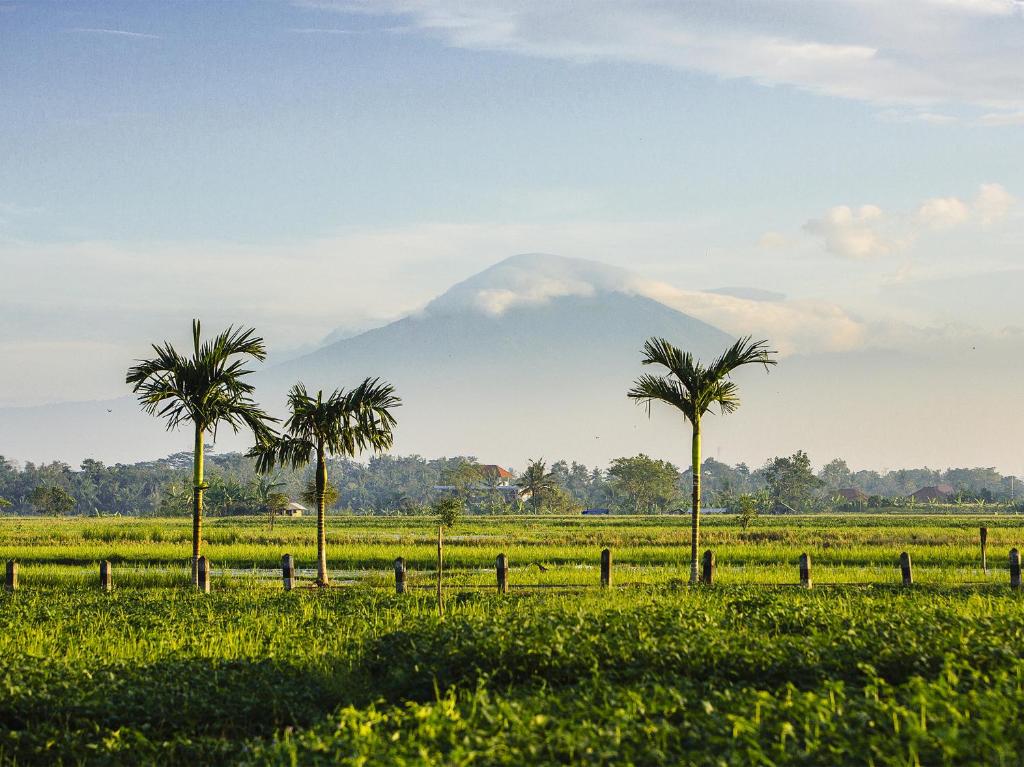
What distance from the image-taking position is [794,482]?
14350 centimetres

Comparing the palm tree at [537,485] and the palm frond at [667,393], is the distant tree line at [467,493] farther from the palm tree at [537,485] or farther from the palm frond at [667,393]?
the palm frond at [667,393]

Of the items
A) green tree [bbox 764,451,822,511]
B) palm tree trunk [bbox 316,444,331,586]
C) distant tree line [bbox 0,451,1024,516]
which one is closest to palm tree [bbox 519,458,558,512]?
distant tree line [bbox 0,451,1024,516]

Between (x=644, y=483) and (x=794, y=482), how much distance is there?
19539 mm

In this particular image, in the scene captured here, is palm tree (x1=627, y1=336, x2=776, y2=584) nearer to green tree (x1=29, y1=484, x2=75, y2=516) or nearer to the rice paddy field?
the rice paddy field

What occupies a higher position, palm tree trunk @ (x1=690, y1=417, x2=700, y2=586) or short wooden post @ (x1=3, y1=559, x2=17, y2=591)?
palm tree trunk @ (x1=690, y1=417, x2=700, y2=586)

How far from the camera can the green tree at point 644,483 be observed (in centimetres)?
14688

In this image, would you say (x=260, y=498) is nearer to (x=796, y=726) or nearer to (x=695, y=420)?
(x=695, y=420)

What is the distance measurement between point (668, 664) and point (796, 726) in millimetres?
2735

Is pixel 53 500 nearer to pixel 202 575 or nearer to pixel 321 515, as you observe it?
pixel 321 515

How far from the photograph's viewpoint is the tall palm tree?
1097 inches

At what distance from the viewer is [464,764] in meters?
8.67

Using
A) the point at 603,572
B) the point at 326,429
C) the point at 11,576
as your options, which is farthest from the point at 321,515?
the point at 603,572

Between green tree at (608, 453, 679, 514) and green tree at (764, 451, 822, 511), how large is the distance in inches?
540

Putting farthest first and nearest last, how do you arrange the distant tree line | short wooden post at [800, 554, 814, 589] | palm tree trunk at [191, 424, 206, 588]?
the distant tree line < palm tree trunk at [191, 424, 206, 588] < short wooden post at [800, 554, 814, 589]
